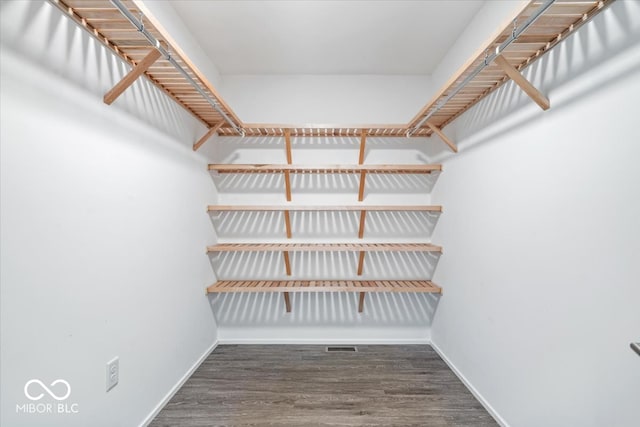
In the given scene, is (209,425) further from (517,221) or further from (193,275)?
(517,221)

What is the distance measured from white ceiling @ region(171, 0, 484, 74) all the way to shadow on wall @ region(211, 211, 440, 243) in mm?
1424

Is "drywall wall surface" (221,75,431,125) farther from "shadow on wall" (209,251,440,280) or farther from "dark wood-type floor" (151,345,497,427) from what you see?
"dark wood-type floor" (151,345,497,427)

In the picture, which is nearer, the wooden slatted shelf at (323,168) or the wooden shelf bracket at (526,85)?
the wooden shelf bracket at (526,85)

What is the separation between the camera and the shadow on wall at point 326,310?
2.64m

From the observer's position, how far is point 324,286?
96.1 inches

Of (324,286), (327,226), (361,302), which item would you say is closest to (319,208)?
(327,226)

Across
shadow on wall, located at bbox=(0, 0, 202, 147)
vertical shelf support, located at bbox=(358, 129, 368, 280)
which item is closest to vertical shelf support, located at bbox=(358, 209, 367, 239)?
vertical shelf support, located at bbox=(358, 129, 368, 280)

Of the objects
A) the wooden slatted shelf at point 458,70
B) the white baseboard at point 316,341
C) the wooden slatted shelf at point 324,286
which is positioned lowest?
the white baseboard at point 316,341

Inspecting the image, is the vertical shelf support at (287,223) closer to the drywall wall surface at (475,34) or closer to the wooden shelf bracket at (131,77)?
the wooden shelf bracket at (131,77)

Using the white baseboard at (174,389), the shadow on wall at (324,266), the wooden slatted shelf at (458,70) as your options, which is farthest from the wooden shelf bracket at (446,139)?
the white baseboard at (174,389)

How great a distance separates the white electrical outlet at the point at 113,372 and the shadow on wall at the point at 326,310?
1299mm

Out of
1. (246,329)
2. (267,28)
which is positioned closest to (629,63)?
(267,28)

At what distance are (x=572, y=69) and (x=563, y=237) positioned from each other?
2.42ft

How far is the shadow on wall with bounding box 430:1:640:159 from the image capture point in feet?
3.05
